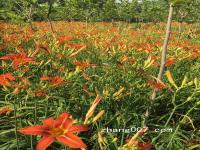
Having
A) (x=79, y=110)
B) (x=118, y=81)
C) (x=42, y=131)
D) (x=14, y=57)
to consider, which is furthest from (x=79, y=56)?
(x=42, y=131)

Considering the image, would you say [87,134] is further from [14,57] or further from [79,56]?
[79,56]

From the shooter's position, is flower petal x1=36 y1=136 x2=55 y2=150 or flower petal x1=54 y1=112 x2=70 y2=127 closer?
flower petal x1=36 y1=136 x2=55 y2=150

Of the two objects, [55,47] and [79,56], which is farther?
[79,56]

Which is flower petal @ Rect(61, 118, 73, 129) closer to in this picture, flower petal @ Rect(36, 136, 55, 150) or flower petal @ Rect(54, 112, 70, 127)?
flower petal @ Rect(54, 112, 70, 127)

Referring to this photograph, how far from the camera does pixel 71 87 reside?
3510mm

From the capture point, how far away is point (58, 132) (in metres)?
1.30

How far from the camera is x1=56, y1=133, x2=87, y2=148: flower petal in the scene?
3.57ft

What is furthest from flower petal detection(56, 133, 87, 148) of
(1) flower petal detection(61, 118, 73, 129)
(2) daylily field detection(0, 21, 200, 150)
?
(1) flower petal detection(61, 118, 73, 129)

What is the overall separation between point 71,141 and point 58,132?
0.19m

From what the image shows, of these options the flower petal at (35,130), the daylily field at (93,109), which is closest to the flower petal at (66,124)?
the daylily field at (93,109)

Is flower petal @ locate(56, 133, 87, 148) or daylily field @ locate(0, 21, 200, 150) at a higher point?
flower petal @ locate(56, 133, 87, 148)

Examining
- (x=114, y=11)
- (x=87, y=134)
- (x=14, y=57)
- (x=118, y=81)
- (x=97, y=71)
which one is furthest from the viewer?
(x=114, y=11)

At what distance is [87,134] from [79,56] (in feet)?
10.2

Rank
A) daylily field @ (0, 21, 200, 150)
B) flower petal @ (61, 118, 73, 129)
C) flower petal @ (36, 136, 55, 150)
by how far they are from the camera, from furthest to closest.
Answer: daylily field @ (0, 21, 200, 150) < flower petal @ (61, 118, 73, 129) < flower petal @ (36, 136, 55, 150)
